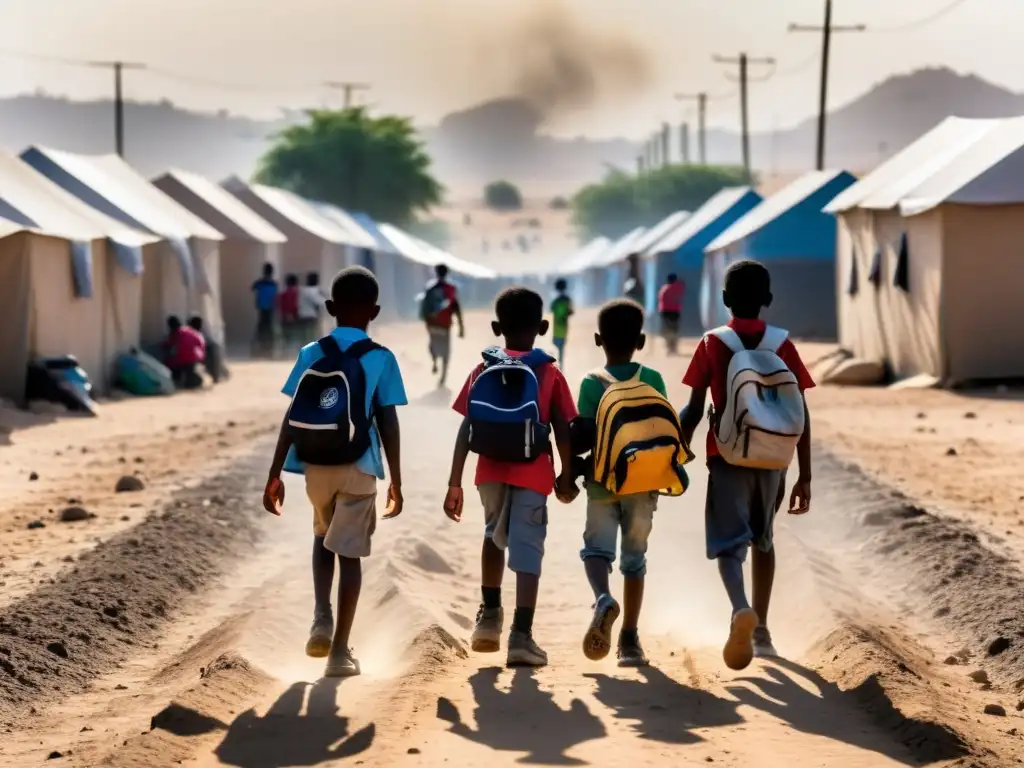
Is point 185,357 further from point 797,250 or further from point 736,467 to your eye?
point 736,467

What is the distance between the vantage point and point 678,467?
6516 millimetres

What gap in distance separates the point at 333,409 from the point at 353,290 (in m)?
0.51

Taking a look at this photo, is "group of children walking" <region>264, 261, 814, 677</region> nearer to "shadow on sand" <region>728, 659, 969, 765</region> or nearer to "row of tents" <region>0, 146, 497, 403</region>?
"shadow on sand" <region>728, 659, 969, 765</region>

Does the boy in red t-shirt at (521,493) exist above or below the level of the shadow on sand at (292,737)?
above

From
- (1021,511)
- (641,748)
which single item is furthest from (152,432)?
(641,748)

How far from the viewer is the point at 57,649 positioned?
753cm

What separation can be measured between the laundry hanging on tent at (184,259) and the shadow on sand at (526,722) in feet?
64.3

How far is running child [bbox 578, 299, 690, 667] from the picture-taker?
21.2 feet

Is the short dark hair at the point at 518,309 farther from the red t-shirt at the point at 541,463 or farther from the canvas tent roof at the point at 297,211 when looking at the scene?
the canvas tent roof at the point at 297,211

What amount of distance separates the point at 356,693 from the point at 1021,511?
22.1 feet

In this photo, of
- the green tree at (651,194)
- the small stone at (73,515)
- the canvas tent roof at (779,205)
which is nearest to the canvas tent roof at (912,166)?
the canvas tent roof at (779,205)

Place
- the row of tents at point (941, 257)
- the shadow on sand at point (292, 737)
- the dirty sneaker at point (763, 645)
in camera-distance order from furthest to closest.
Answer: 1. the row of tents at point (941, 257)
2. the dirty sneaker at point (763, 645)
3. the shadow on sand at point (292, 737)

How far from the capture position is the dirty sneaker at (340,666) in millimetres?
6496

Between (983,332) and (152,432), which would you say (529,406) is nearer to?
(152,432)
